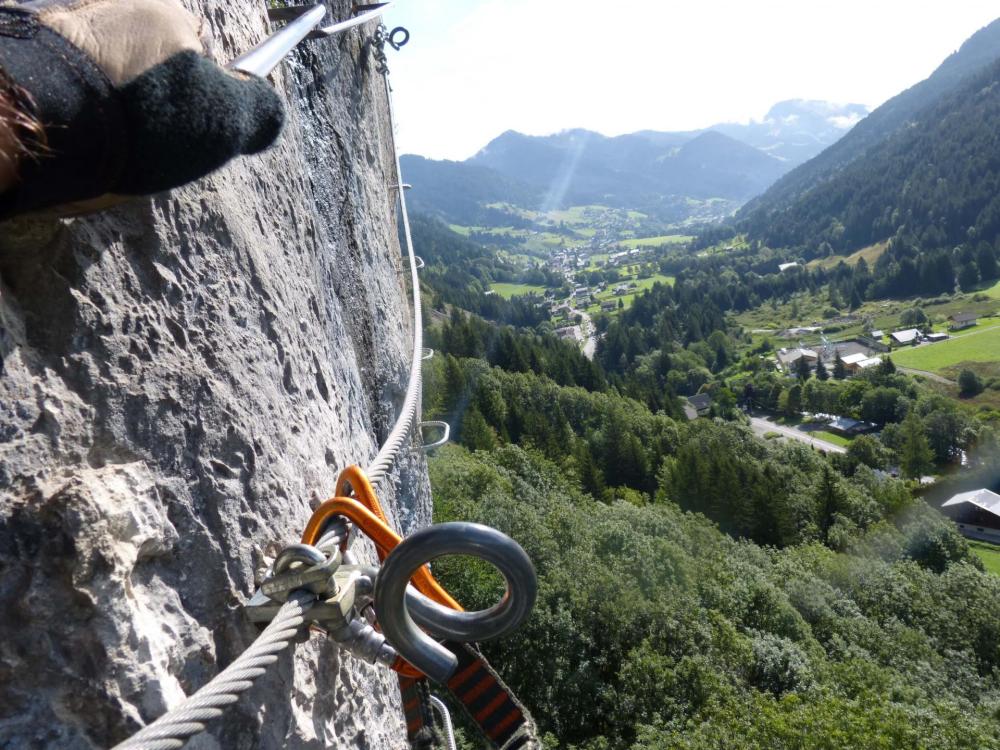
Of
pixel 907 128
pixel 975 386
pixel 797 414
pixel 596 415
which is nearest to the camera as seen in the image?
pixel 596 415

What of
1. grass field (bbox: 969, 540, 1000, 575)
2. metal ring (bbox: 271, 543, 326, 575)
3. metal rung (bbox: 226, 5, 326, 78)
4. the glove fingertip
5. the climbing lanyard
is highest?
metal rung (bbox: 226, 5, 326, 78)

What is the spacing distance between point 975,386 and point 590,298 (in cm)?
9267

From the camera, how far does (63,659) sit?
4.97 feet

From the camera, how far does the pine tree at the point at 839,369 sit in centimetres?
8894

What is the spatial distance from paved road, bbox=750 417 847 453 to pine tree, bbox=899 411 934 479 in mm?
7908

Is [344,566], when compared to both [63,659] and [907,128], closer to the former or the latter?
[63,659]

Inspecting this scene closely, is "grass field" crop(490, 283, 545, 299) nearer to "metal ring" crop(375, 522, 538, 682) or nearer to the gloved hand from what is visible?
"metal ring" crop(375, 522, 538, 682)

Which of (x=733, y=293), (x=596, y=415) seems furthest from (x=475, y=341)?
(x=733, y=293)

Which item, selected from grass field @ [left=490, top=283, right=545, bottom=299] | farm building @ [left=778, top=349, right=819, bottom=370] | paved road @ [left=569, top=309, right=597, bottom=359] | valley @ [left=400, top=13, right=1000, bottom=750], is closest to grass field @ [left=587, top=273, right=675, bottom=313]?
paved road @ [left=569, top=309, right=597, bottom=359]

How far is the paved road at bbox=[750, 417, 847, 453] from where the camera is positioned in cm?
7031

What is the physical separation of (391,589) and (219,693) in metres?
0.51

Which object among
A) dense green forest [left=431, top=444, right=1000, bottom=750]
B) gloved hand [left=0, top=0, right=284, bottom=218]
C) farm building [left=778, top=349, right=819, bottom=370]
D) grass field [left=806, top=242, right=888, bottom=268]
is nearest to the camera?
gloved hand [left=0, top=0, right=284, bottom=218]

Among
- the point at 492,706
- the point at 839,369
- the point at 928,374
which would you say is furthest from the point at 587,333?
the point at 492,706

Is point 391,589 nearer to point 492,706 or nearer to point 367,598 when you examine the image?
point 367,598
